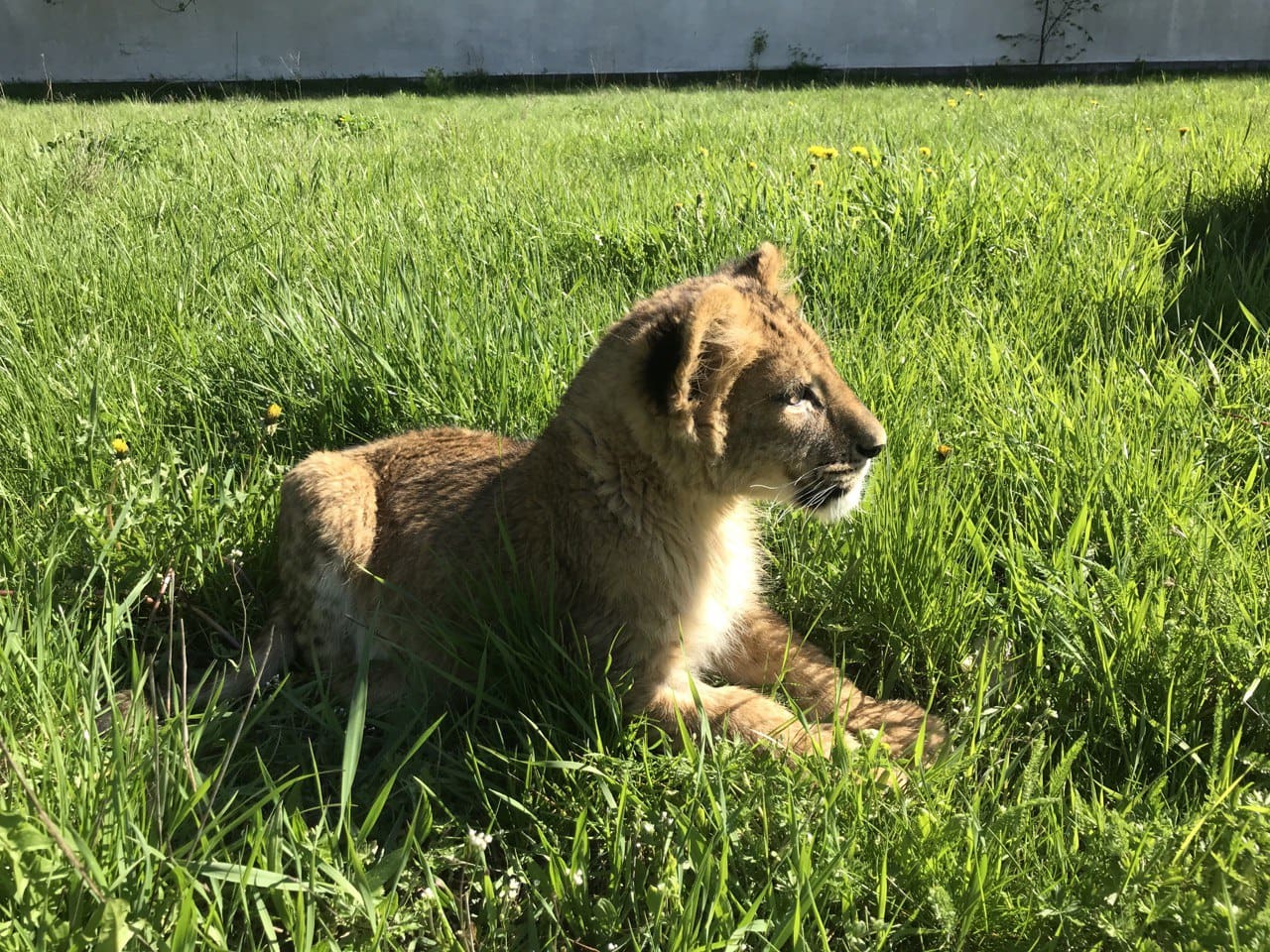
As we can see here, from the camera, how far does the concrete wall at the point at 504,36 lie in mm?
23484

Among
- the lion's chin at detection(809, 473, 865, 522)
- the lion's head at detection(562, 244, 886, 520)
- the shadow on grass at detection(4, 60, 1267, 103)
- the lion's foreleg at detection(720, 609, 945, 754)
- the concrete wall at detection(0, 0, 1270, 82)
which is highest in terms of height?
the concrete wall at detection(0, 0, 1270, 82)

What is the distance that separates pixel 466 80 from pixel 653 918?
2433 centimetres

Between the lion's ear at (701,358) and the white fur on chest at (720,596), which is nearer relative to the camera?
the lion's ear at (701,358)

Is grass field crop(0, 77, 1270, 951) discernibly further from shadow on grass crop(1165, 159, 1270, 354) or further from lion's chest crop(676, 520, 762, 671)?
lion's chest crop(676, 520, 762, 671)

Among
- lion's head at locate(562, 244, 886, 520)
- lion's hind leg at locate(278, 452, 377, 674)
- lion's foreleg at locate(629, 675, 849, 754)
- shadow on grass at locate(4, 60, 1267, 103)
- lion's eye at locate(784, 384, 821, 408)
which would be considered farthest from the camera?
shadow on grass at locate(4, 60, 1267, 103)

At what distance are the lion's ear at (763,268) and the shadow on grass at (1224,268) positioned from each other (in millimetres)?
1820

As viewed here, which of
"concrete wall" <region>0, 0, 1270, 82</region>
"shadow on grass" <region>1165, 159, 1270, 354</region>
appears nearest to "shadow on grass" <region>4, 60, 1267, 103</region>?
"concrete wall" <region>0, 0, 1270, 82</region>

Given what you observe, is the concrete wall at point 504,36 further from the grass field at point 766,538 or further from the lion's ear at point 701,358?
the lion's ear at point 701,358

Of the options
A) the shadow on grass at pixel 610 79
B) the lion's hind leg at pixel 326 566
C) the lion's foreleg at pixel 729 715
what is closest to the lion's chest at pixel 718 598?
the lion's foreleg at pixel 729 715

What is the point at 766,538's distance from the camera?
3166 millimetres

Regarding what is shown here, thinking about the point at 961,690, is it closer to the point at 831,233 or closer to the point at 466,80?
the point at 831,233

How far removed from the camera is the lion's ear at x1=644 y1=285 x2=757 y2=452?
7.68 ft

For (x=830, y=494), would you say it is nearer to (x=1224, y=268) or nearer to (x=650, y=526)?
(x=650, y=526)

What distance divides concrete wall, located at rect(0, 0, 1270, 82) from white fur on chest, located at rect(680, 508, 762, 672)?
23597mm
